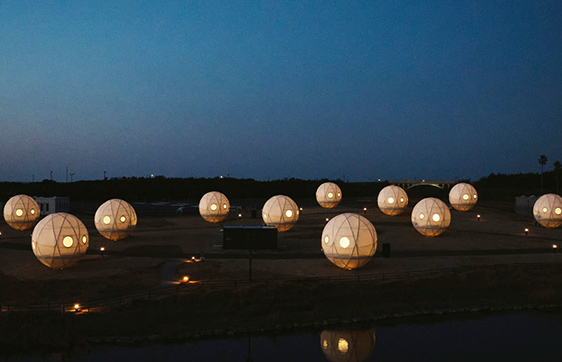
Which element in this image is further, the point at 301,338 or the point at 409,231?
the point at 409,231

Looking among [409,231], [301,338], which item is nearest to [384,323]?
[301,338]

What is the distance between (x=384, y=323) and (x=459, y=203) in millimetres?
59137

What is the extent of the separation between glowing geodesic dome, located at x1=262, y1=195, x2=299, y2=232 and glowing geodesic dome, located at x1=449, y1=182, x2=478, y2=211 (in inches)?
1574

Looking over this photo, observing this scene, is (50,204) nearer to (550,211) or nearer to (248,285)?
(248,285)

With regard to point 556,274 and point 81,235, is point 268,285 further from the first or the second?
point 556,274

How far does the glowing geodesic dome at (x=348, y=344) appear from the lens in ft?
72.3

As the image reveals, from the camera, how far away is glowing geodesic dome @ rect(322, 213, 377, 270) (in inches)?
1296

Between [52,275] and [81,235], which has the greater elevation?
[81,235]

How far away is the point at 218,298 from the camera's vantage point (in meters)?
28.1

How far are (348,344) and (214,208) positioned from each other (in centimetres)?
4162

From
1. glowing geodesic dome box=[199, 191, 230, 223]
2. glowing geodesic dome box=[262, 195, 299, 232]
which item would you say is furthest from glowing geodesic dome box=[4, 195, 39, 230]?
glowing geodesic dome box=[262, 195, 299, 232]

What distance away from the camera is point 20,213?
5581cm

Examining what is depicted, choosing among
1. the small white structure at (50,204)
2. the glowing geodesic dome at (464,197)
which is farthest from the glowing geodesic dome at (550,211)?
the small white structure at (50,204)

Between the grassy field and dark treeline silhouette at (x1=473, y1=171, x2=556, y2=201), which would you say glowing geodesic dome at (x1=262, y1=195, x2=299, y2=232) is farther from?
dark treeline silhouette at (x1=473, y1=171, x2=556, y2=201)
